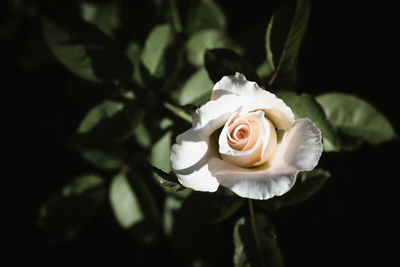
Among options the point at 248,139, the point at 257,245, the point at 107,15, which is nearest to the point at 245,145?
the point at 248,139

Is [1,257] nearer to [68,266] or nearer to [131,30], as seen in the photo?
[68,266]

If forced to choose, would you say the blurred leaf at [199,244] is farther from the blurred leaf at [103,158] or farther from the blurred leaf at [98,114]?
the blurred leaf at [98,114]

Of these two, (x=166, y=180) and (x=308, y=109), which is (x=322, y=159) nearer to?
(x=308, y=109)

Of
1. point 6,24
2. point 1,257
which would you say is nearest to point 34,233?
point 1,257

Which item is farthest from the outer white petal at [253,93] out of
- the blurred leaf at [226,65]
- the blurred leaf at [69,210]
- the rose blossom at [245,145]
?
Answer: the blurred leaf at [69,210]

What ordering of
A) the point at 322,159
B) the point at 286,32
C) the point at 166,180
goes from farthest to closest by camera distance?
the point at 322,159, the point at 286,32, the point at 166,180

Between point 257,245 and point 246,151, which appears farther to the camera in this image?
point 257,245

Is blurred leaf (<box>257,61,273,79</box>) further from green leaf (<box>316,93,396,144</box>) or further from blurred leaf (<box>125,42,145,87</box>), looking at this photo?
blurred leaf (<box>125,42,145,87</box>)
